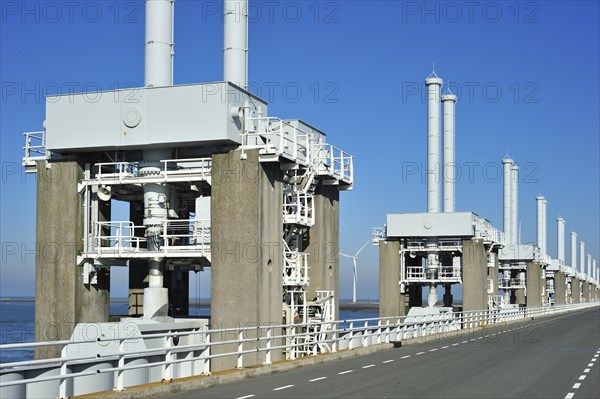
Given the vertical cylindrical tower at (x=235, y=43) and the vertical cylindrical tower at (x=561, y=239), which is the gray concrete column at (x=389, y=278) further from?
the vertical cylindrical tower at (x=561, y=239)

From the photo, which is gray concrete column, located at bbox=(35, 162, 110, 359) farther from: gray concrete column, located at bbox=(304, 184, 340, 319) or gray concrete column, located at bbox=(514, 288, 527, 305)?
gray concrete column, located at bbox=(514, 288, 527, 305)

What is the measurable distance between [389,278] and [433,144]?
12450 millimetres

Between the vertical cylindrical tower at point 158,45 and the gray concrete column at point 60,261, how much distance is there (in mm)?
4657

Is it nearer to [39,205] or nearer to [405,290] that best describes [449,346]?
[39,205]

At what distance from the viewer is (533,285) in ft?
365

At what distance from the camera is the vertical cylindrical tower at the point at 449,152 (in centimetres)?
7912

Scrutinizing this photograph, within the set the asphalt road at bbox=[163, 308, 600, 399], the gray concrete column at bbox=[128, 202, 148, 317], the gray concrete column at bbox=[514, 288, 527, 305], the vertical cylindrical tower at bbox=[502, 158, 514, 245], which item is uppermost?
the vertical cylindrical tower at bbox=[502, 158, 514, 245]

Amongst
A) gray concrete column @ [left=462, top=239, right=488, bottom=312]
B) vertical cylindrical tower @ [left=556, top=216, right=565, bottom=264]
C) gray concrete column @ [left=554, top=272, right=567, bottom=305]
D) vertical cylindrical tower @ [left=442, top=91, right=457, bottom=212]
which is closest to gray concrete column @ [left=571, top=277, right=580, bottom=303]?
vertical cylindrical tower @ [left=556, top=216, right=565, bottom=264]

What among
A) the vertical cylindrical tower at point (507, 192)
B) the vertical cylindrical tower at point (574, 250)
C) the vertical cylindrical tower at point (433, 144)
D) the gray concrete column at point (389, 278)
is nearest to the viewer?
the gray concrete column at point (389, 278)

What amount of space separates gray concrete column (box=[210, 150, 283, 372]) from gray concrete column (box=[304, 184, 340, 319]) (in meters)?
8.36

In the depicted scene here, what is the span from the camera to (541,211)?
147 meters

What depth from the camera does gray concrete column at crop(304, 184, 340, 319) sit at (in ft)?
135

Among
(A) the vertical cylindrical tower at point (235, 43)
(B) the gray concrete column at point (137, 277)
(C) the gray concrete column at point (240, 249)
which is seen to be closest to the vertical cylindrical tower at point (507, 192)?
(B) the gray concrete column at point (137, 277)

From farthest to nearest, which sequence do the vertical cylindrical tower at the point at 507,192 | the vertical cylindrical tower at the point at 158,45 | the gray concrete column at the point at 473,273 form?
1. the vertical cylindrical tower at the point at 507,192
2. the gray concrete column at the point at 473,273
3. the vertical cylindrical tower at the point at 158,45
